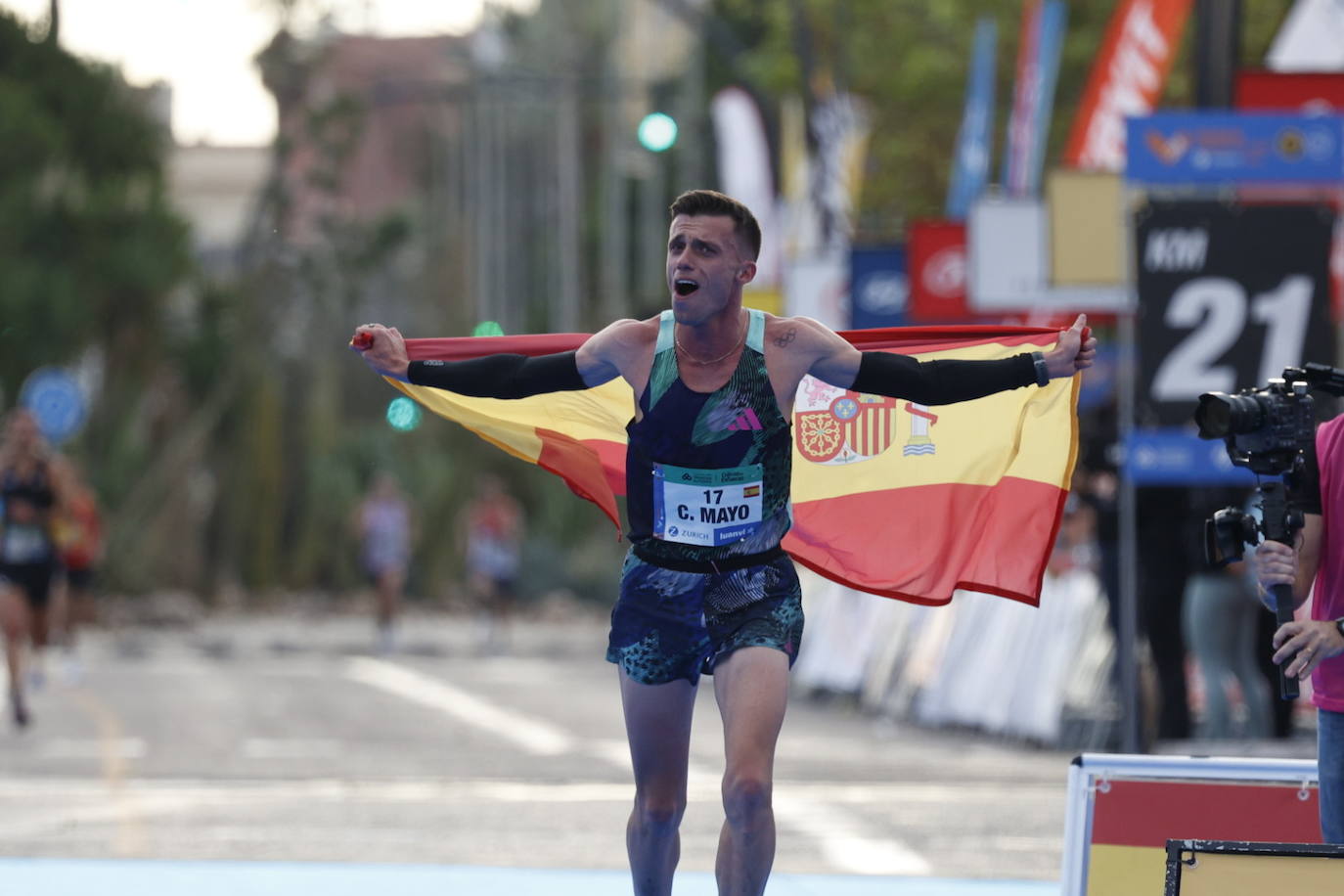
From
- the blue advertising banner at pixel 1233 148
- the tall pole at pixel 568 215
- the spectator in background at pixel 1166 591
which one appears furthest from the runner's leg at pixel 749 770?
the tall pole at pixel 568 215

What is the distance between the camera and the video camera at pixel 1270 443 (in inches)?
222

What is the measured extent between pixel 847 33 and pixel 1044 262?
19.8 m

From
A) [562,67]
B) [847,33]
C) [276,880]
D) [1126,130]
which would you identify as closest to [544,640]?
[847,33]

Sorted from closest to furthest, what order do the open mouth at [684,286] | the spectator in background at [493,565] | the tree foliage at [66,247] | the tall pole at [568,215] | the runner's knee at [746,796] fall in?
the runner's knee at [746,796]
the open mouth at [684,286]
the spectator in background at [493,565]
the tree foliage at [66,247]
the tall pole at [568,215]

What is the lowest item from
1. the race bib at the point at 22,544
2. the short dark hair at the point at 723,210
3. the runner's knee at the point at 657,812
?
the race bib at the point at 22,544

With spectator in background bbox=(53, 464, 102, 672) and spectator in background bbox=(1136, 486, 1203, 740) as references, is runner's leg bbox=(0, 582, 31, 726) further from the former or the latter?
spectator in background bbox=(1136, 486, 1203, 740)

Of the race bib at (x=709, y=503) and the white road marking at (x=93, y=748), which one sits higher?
the race bib at (x=709, y=503)

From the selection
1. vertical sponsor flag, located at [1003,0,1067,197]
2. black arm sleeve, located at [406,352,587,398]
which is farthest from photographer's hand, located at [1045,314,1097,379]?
vertical sponsor flag, located at [1003,0,1067,197]

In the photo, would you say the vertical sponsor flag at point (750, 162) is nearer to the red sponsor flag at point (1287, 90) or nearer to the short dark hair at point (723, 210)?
the red sponsor flag at point (1287, 90)

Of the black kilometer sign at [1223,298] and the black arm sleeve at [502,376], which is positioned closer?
the black arm sleeve at [502,376]

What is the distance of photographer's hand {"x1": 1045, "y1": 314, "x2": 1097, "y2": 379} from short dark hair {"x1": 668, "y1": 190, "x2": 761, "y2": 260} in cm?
88

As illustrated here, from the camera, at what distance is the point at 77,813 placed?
11.3 m

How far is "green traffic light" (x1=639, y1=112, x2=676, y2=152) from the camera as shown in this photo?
378 inches

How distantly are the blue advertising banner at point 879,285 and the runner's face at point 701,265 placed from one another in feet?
42.9
